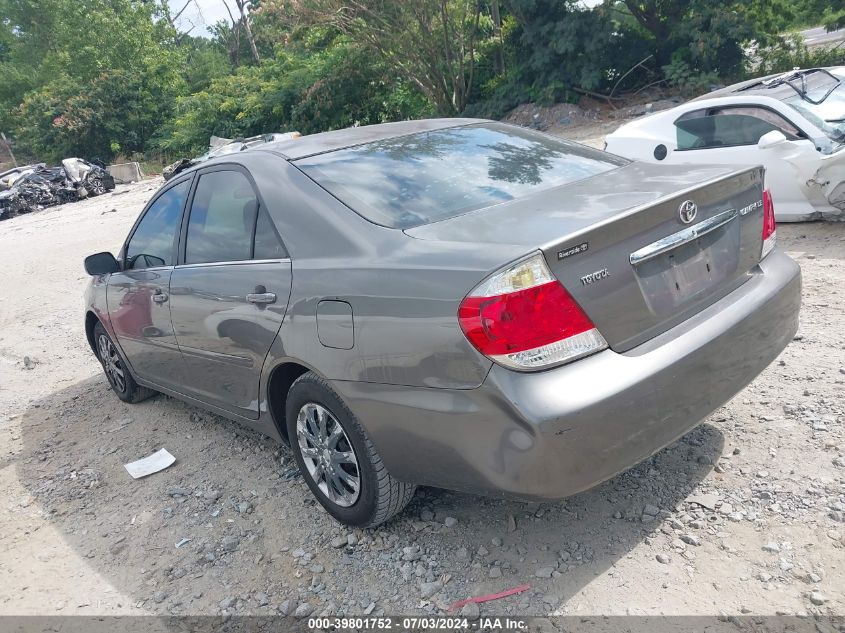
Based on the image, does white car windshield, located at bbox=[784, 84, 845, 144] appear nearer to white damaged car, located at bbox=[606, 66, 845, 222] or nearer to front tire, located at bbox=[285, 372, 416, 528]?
white damaged car, located at bbox=[606, 66, 845, 222]

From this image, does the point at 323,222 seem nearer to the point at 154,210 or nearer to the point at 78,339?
the point at 154,210

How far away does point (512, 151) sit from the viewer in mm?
3564

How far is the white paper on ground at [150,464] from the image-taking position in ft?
13.9

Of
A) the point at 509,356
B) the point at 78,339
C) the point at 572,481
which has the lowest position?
the point at 78,339

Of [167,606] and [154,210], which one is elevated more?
[154,210]

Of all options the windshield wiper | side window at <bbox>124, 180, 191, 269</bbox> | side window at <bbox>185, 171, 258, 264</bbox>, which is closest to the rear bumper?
side window at <bbox>185, 171, 258, 264</bbox>

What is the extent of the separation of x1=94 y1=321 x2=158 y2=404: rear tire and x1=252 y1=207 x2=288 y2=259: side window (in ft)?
7.54

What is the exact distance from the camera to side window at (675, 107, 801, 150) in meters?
6.75

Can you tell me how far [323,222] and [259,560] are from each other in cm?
152

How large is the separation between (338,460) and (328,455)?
7cm

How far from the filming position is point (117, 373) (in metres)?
5.38

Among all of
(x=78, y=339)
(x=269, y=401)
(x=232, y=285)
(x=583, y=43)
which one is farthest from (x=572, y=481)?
(x=583, y=43)

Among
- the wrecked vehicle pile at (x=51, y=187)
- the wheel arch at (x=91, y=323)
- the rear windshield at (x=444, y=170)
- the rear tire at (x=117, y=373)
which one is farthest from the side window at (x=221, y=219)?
the wrecked vehicle pile at (x=51, y=187)

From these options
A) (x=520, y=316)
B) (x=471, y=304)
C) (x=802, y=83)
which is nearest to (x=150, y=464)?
(x=471, y=304)
